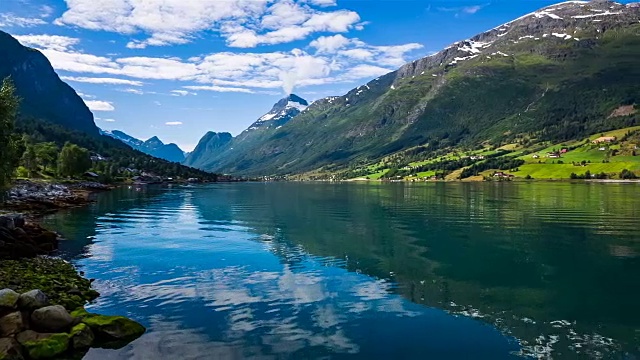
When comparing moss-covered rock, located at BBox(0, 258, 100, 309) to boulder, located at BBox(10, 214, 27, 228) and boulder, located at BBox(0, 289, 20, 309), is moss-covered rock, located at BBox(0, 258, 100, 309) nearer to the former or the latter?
boulder, located at BBox(0, 289, 20, 309)

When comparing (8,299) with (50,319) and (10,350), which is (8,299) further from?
(10,350)

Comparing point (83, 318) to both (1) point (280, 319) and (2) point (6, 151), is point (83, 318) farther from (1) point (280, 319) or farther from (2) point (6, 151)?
(2) point (6, 151)

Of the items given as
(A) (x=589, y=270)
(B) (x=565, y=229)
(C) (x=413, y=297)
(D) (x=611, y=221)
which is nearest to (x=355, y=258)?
(C) (x=413, y=297)

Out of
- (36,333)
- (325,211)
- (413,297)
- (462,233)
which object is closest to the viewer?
(36,333)

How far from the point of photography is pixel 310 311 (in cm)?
3594

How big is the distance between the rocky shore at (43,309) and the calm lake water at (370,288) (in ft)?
5.43

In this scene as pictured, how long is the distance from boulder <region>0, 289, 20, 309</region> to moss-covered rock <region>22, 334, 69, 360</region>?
308 centimetres

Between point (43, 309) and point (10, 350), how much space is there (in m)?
3.80

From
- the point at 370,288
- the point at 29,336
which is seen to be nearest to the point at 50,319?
the point at 29,336

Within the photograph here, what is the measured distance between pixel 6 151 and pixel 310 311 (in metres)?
57.1

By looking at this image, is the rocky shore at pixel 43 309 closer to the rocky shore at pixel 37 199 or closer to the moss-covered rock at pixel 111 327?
the moss-covered rock at pixel 111 327

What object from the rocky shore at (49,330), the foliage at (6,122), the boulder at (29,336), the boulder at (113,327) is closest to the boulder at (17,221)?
the foliage at (6,122)

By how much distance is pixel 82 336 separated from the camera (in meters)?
28.0

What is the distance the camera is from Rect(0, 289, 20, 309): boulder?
27586mm
